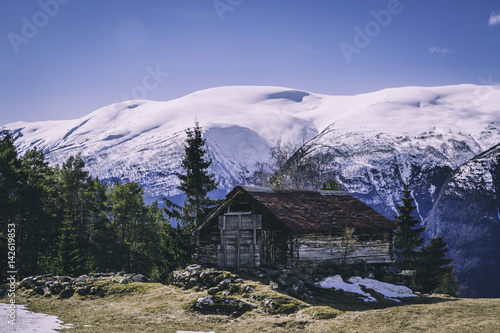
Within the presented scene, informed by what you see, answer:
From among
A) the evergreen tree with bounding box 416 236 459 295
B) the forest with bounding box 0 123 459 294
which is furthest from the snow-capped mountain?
the evergreen tree with bounding box 416 236 459 295

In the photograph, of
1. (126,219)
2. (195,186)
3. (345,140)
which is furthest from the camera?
(345,140)

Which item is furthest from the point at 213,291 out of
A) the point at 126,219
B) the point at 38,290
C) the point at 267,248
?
the point at 126,219

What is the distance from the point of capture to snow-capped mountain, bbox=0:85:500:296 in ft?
378

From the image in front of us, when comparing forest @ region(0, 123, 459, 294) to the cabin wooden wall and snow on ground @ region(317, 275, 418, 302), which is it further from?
snow on ground @ region(317, 275, 418, 302)

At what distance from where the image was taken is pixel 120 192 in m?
43.6

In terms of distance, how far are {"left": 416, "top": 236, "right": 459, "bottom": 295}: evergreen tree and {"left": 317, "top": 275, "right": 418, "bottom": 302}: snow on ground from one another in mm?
13398

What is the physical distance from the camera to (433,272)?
3453cm

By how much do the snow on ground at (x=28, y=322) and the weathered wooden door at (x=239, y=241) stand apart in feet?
32.7

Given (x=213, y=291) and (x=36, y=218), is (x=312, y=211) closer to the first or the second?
(x=213, y=291)

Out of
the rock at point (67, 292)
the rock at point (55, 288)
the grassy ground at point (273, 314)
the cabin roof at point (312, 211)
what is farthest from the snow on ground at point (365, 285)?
the rock at point (55, 288)

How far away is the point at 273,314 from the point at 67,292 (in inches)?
424

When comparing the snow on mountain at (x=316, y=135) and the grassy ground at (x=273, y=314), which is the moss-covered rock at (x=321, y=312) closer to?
the grassy ground at (x=273, y=314)

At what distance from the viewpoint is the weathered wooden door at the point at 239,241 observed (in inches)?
916

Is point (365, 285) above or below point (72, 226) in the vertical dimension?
below
